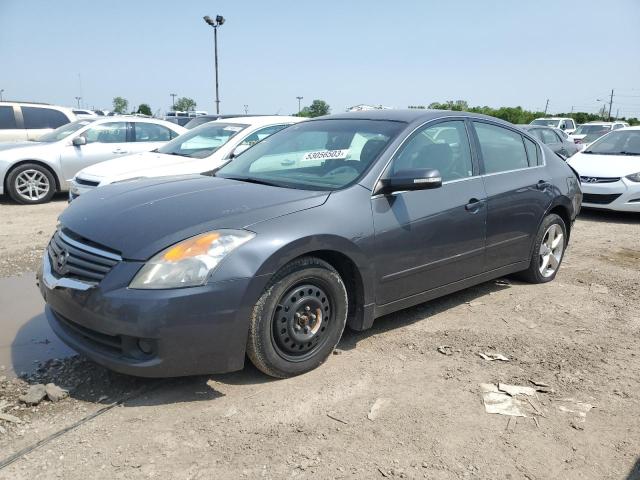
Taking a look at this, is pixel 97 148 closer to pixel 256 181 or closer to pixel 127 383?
pixel 256 181

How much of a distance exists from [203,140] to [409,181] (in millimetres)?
5400

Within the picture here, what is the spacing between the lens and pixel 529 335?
13.7 ft

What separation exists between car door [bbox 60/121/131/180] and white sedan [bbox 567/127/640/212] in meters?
7.98

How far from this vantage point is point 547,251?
5.40 m

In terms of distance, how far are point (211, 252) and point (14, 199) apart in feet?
26.7

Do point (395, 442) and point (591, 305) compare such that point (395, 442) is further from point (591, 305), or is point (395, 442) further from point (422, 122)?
point (591, 305)

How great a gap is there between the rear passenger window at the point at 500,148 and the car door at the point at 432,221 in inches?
7.7

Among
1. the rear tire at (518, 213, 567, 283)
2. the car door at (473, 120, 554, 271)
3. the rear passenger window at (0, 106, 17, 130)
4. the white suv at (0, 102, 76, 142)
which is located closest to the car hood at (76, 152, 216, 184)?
the car door at (473, 120, 554, 271)

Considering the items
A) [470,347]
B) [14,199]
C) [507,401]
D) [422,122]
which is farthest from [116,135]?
[507,401]

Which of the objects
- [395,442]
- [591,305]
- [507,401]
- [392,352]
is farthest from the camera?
[591,305]

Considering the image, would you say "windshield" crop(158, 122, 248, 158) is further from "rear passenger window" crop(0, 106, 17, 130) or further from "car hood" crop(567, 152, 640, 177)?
"car hood" crop(567, 152, 640, 177)

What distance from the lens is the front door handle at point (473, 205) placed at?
4223 millimetres

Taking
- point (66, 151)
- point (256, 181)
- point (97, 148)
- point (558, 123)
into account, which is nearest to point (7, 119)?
point (66, 151)

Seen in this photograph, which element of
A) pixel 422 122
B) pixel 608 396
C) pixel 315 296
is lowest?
pixel 608 396
